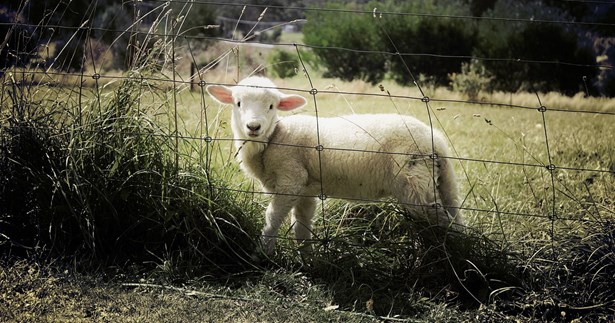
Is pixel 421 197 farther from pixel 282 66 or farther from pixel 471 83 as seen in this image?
pixel 282 66

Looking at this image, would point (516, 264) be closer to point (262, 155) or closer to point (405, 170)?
point (405, 170)

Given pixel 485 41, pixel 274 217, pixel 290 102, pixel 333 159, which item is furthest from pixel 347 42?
Result: pixel 274 217

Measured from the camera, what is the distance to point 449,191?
15.0 feet

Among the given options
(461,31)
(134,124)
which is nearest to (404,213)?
(134,124)

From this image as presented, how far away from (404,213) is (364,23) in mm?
12622

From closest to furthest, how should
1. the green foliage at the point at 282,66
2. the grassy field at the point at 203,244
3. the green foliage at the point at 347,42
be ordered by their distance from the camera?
the grassy field at the point at 203,244 < the green foliage at the point at 282,66 < the green foliage at the point at 347,42

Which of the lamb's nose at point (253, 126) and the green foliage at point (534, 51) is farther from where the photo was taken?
the green foliage at point (534, 51)

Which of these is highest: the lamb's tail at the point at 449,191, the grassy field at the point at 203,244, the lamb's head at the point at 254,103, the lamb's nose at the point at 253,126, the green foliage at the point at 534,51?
the green foliage at the point at 534,51

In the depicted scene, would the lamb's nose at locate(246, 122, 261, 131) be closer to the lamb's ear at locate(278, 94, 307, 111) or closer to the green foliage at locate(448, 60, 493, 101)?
the lamb's ear at locate(278, 94, 307, 111)

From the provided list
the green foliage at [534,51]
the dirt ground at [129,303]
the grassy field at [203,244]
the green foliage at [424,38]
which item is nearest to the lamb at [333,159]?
the grassy field at [203,244]

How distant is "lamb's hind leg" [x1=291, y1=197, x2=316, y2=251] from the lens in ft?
15.6

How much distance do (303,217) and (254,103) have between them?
856 mm

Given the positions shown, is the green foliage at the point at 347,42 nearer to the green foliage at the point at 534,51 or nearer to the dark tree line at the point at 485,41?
the dark tree line at the point at 485,41

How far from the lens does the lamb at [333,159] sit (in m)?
4.40
